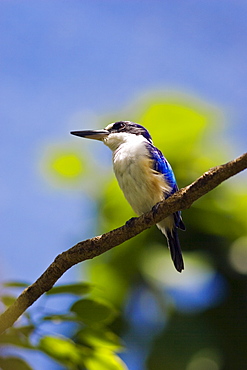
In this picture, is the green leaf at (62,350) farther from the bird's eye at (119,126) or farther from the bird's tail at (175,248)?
the bird's eye at (119,126)

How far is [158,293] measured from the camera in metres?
4.10

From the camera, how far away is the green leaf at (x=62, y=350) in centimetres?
193

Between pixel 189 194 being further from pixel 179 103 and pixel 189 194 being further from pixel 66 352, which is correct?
pixel 179 103

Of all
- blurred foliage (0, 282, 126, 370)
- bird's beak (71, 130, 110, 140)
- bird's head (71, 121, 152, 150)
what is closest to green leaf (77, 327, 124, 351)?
blurred foliage (0, 282, 126, 370)

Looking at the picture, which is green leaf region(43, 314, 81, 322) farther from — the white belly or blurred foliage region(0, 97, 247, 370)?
the white belly

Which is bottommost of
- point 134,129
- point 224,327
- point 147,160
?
point 224,327

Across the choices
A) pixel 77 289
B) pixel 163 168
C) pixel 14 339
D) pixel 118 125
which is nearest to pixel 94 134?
pixel 118 125

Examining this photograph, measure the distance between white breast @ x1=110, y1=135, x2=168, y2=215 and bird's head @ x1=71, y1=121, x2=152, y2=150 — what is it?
0.48 meters

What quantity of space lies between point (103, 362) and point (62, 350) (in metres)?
0.16

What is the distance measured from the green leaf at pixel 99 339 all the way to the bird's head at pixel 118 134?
2.70m

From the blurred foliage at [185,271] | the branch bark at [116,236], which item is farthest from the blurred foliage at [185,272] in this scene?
the branch bark at [116,236]

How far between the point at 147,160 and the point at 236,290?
114 cm

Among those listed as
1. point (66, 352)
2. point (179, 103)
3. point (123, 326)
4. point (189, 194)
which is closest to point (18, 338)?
point (66, 352)

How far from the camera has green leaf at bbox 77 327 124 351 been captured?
2.00 m
